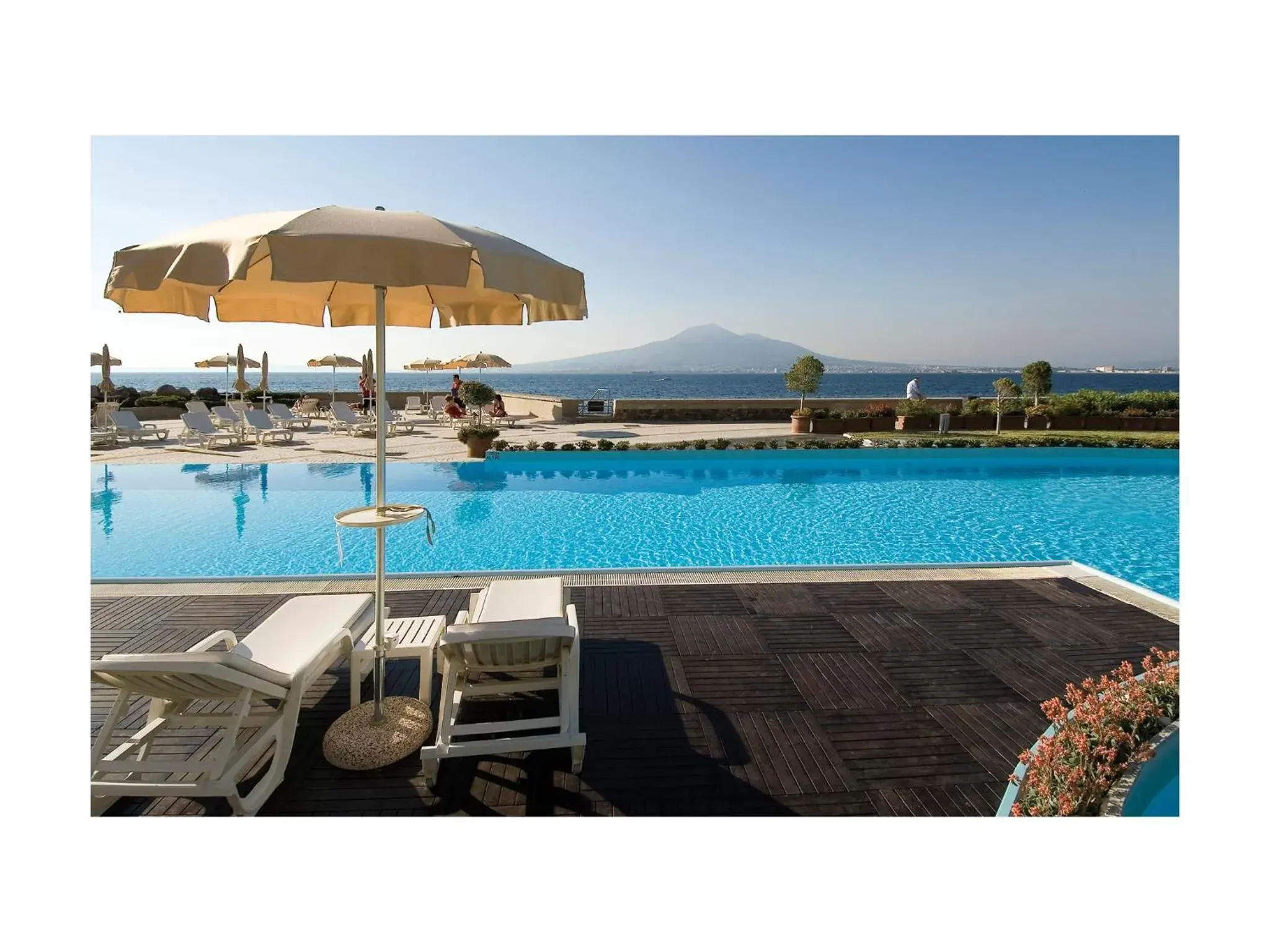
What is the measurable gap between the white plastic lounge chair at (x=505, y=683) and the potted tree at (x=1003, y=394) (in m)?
17.3

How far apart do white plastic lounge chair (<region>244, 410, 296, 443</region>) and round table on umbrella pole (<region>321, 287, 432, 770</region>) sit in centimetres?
1407

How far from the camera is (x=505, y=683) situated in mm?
3031

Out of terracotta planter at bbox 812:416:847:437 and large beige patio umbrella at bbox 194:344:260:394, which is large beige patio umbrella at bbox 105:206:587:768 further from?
large beige patio umbrella at bbox 194:344:260:394

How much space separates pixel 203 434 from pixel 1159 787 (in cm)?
1676

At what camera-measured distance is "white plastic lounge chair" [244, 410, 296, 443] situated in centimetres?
1537

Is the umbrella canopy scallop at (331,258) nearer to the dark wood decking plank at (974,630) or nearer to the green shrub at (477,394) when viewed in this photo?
the dark wood decking plank at (974,630)

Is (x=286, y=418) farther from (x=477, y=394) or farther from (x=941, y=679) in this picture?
(x=941, y=679)

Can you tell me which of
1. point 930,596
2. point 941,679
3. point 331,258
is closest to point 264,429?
point 331,258

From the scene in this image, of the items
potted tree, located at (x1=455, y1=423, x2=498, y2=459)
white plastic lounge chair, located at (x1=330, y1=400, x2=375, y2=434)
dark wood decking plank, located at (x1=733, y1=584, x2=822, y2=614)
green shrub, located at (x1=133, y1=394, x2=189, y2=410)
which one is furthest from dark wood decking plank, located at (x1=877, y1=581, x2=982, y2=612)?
green shrub, located at (x1=133, y1=394, x2=189, y2=410)

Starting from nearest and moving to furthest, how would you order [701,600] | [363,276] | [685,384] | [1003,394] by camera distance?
[363,276] < [701,600] < [1003,394] < [685,384]

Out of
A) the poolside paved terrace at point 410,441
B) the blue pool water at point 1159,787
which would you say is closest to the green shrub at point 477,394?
the poolside paved terrace at point 410,441

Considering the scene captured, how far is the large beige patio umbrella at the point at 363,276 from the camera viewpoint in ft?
7.36
